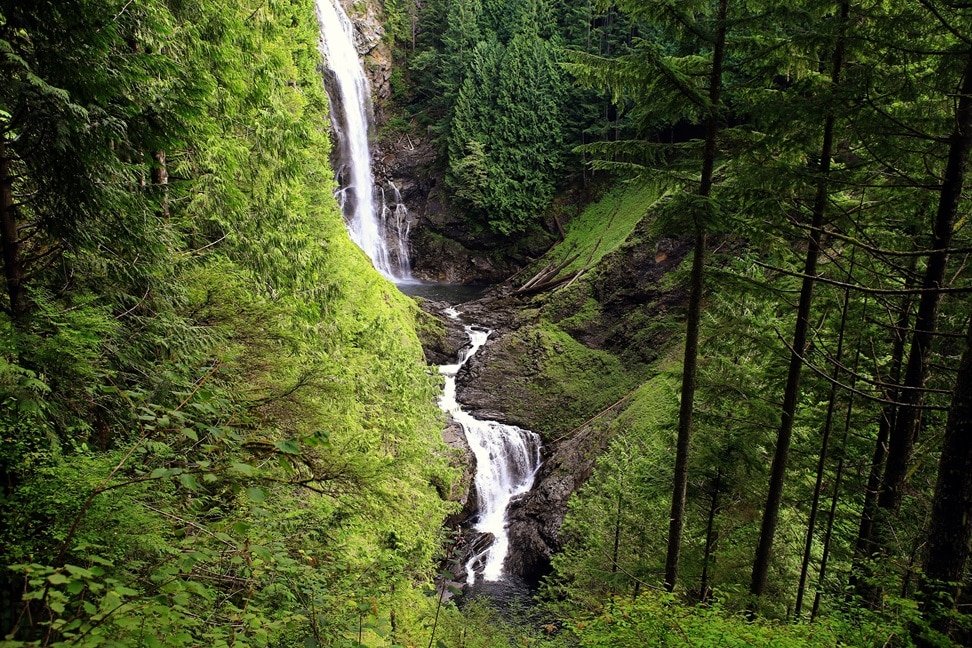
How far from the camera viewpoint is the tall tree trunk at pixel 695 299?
6.98 meters

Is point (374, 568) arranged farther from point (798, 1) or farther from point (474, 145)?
point (474, 145)

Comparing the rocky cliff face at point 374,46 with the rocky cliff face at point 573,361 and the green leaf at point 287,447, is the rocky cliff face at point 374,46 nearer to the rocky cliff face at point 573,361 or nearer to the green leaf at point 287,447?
the rocky cliff face at point 573,361

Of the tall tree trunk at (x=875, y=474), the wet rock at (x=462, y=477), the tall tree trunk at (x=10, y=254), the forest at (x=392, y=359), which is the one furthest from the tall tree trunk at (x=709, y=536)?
the tall tree trunk at (x=10, y=254)

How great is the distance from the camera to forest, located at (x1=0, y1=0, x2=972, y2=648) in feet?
10.3

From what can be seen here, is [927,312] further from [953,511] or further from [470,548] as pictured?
[470,548]

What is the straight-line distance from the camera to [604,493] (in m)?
15.5

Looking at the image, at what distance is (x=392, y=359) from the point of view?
11.1m

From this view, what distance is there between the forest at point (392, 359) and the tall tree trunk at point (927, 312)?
4 cm

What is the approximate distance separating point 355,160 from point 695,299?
3781cm

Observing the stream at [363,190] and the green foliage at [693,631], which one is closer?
the green foliage at [693,631]

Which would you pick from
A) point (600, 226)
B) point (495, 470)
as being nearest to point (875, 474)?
point (495, 470)

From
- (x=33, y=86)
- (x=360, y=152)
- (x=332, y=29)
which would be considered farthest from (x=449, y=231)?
(x=33, y=86)

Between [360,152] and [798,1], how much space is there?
127ft

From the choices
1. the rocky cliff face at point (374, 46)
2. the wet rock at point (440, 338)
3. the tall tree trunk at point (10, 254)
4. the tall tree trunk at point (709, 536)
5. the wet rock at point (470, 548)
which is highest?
the rocky cliff face at point (374, 46)
